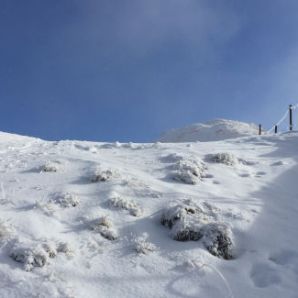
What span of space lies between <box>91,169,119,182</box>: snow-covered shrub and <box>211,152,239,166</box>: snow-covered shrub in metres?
2.77

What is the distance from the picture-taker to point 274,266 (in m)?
6.66

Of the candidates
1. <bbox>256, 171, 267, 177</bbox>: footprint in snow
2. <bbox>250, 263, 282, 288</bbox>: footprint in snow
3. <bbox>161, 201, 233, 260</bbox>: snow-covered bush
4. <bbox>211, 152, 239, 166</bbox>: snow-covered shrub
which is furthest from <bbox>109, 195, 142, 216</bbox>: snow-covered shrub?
<bbox>211, 152, 239, 166</bbox>: snow-covered shrub

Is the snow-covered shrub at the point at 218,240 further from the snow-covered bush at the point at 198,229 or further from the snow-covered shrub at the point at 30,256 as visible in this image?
the snow-covered shrub at the point at 30,256

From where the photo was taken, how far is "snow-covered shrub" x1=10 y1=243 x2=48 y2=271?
6104 mm

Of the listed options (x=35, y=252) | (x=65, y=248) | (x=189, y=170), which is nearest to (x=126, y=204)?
(x=65, y=248)

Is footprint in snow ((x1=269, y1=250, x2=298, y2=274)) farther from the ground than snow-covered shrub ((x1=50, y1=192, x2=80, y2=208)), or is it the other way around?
snow-covered shrub ((x1=50, y1=192, x2=80, y2=208))

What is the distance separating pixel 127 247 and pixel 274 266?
195 cm

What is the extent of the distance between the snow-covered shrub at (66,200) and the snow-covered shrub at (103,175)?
1.13m

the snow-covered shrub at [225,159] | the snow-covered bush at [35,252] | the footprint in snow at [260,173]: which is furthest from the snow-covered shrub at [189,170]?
the snow-covered bush at [35,252]

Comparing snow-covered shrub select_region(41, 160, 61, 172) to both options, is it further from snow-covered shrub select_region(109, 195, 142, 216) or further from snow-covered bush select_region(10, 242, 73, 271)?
snow-covered bush select_region(10, 242, 73, 271)

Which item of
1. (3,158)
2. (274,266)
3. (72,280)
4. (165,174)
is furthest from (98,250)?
(3,158)

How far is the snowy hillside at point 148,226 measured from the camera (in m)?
6.03

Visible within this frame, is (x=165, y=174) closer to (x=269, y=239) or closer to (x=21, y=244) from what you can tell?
(x=269, y=239)

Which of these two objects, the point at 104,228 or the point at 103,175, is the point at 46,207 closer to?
the point at 104,228
